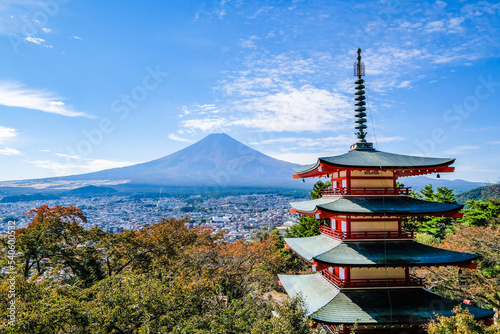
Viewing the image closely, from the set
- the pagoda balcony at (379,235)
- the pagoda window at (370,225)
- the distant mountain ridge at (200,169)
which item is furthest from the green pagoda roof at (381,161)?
the distant mountain ridge at (200,169)

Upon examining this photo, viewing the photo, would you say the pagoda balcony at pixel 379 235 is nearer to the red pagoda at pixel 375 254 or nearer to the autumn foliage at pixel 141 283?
the red pagoda at pixel 375 254

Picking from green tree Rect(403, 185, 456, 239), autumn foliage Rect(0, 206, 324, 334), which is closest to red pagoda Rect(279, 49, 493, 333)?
autumn foliage Rect(0, 206, 324, 334)

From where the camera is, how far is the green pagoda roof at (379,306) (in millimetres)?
8703

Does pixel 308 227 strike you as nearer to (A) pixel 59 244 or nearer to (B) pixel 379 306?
(B) pixel 379 306

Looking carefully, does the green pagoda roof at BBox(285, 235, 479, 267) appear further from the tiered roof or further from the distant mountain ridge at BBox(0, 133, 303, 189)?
the distant mountain ridge at BBox(0, 133, 303, 189)

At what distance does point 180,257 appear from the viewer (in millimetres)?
19062

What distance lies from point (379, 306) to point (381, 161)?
447 cm

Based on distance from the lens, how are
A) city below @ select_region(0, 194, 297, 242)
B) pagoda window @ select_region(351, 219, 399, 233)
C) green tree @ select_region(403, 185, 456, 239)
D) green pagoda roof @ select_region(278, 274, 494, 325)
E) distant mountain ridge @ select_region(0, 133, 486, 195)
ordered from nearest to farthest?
green pagoda roof @ select_region(278, 274, 494, 325) → pagoda window @ select_region(351, 219, 399, 233) → green tree @ select_region(403, 185, 456, 239) → city below @ select_region(0, 194, 297, 242) → distant mountain ridge @ select_region(0, 133, 486, 195)

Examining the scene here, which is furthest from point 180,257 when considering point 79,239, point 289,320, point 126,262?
point 289,320

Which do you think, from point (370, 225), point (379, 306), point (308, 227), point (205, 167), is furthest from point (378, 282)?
point (205, 167)

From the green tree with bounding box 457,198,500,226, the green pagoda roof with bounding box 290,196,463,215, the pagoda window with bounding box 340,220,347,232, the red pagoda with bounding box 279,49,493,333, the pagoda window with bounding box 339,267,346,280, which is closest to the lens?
the red pagoda with bounding box 279,49,493,333

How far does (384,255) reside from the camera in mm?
9484

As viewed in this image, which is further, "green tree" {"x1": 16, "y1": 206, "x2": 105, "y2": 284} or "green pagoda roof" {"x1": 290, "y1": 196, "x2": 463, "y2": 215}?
"green tree" {"x1": 16, "y1": 206, "x2": 105, "y2": 284}

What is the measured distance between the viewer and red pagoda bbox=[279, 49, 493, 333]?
8938mm
